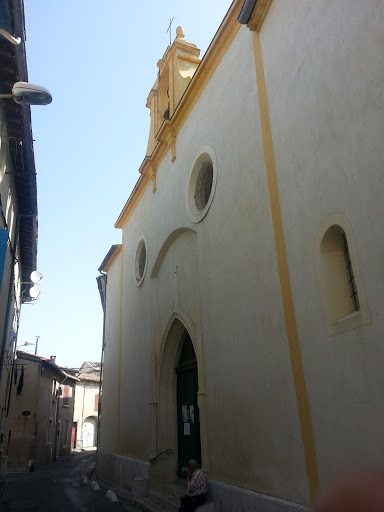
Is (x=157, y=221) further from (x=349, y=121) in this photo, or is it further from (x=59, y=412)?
(x=59, y=412)

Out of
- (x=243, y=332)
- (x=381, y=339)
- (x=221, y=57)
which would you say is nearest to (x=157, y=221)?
(x=221, y=57)

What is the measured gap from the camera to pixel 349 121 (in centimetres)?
454

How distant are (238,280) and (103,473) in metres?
10.5

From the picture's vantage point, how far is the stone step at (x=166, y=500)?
7.93 metres

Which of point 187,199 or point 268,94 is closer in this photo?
point 268,94

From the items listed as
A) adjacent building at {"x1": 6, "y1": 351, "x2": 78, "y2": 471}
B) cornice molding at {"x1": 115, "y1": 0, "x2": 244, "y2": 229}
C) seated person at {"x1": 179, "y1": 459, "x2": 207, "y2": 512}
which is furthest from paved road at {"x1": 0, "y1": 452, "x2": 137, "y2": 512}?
cornice molding at {"x1": 115, "y1": 0, "x2": 244, "y2": 229}

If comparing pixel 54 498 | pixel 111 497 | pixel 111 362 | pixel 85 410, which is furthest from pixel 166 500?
pixel 85 410

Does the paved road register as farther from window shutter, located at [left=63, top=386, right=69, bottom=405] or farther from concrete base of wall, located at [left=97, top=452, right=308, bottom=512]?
window shutter, located at [left=63, top=386, right=69, bottom=405]

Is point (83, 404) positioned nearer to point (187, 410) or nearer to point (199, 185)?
point (187, 410)

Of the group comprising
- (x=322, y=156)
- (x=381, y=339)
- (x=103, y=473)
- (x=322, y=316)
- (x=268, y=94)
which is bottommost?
(x=103, y=473)

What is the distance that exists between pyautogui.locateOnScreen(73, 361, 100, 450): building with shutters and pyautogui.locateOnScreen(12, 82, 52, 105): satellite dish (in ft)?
117

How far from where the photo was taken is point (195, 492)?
6727 millimetres

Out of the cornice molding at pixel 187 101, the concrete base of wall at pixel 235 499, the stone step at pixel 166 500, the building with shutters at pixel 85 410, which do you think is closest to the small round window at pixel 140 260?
the cornice molding at pixel 187 101

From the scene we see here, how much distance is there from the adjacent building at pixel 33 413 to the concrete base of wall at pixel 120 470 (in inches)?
180
